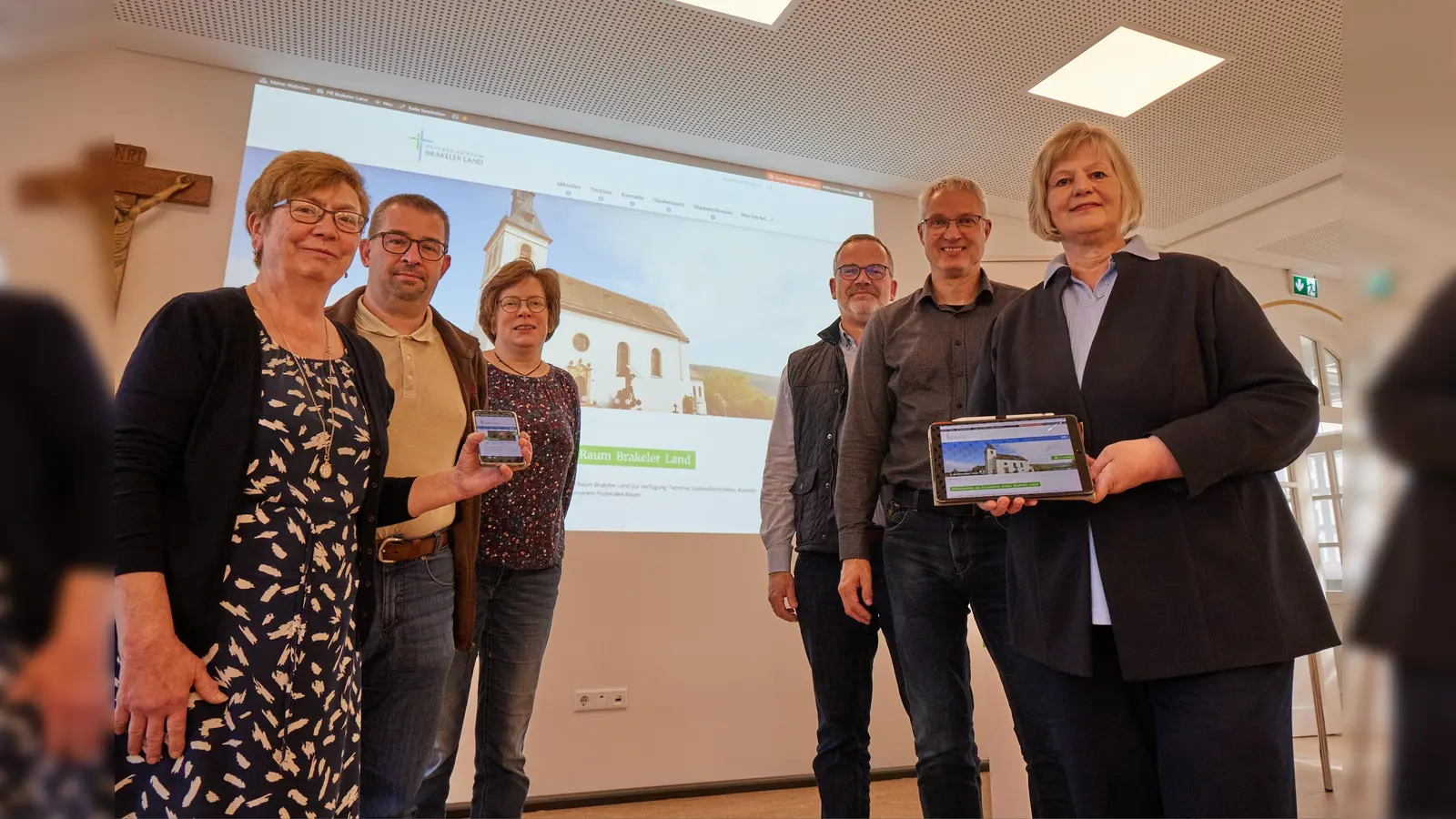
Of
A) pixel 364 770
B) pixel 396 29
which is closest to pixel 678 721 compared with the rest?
pixel 364 770

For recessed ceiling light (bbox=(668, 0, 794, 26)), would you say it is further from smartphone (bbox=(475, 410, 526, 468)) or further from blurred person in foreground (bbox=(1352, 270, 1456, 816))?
blurred person in foreground (bbox=(1352, 270, 1456, 816))

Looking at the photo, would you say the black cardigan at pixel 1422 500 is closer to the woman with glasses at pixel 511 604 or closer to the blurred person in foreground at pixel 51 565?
the blurred person in foreground at pixel 51 565

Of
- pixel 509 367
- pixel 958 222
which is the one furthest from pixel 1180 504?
pixel 509 367

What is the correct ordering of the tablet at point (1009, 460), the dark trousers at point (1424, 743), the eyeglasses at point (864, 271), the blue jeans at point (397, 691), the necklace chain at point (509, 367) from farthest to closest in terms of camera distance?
the eyeglasses at point (864, 271), the necklace chain at point (509, 367), the blue jeans at point (397, 691), the tablet at point (1009, 460), the dark trousers at point (1424, 743)

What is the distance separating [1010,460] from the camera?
1066 mm

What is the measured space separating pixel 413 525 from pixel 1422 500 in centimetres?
154

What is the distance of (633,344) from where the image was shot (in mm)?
3320

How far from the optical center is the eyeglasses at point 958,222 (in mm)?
1761

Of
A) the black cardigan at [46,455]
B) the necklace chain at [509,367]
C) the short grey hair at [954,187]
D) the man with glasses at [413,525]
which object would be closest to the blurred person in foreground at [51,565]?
the black cardigan at [46,455]

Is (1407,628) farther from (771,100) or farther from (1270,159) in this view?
(1270,159)

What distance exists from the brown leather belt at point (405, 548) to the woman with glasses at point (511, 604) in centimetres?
37

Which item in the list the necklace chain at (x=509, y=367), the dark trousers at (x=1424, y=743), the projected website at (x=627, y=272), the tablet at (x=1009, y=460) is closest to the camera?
the dark trousers at (x=1424, y=743)

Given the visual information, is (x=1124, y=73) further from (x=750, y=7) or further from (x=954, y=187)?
(x=954, y=187)

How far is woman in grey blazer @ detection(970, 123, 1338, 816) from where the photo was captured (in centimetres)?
93
